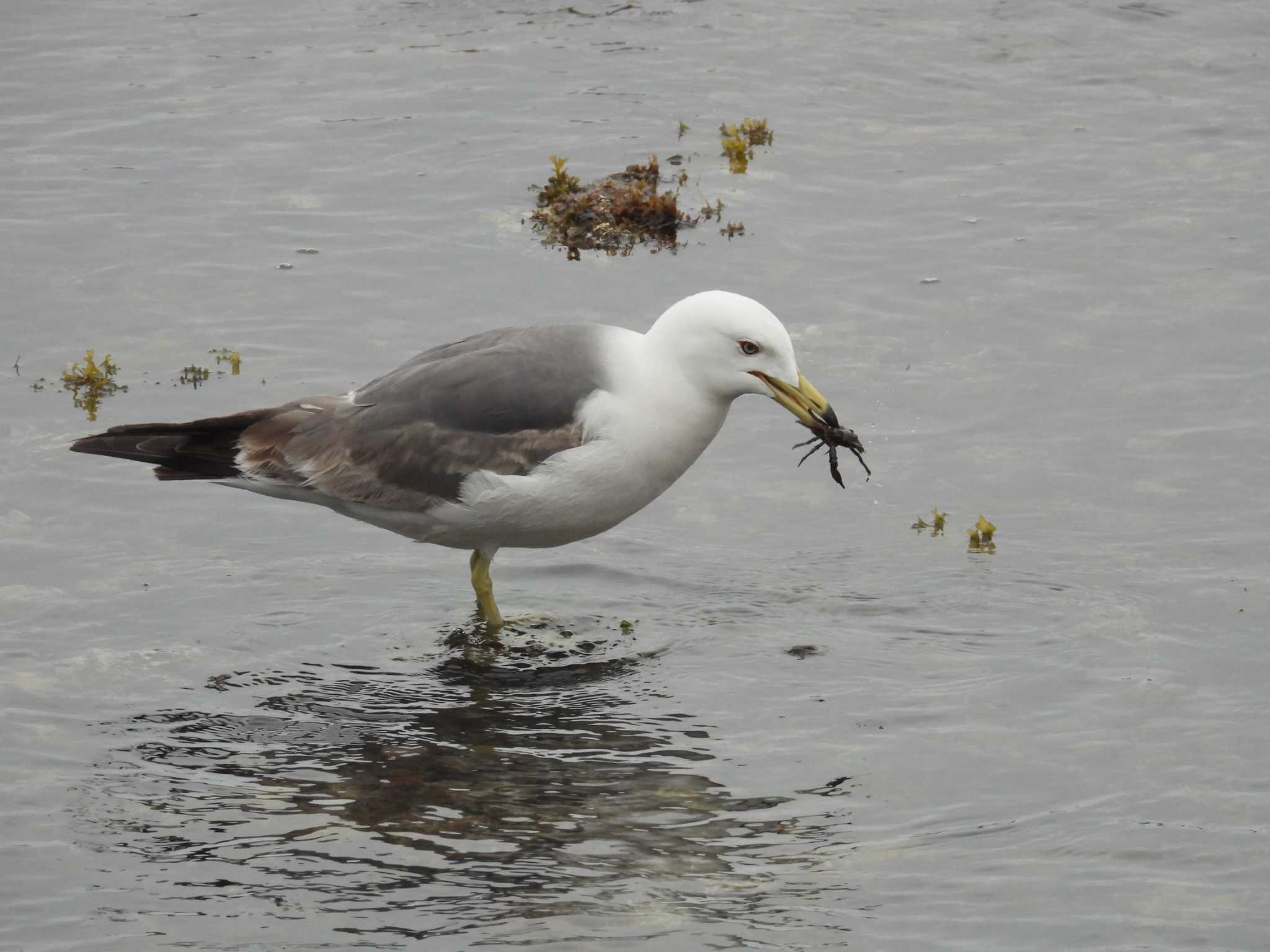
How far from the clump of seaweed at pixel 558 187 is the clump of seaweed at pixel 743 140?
140 cm

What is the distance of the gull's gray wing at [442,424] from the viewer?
810 cm

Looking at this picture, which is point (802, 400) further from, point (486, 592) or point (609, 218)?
point (609, 218)

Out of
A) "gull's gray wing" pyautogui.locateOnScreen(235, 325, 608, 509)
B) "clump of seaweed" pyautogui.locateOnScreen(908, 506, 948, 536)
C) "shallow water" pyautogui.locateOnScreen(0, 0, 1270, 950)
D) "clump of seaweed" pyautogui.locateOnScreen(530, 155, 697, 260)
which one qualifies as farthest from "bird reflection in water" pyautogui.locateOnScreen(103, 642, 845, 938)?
"clump of seaweed" pyautogui.locateOnScreen(530, 155, 697, 260)

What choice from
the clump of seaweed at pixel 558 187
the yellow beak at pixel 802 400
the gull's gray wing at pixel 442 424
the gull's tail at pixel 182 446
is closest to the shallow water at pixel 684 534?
the clump of seaweed at pixel 558 187

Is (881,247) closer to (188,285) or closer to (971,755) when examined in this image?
(188,285)

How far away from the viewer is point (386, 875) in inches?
251

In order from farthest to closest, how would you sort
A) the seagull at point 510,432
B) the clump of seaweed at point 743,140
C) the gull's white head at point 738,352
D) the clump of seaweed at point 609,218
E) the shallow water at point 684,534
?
the clump of seaweed at point 743,140
the clump of seaweed at point 609,218
the seagull at point 510,432
the gull's white head at point 738,352
the shallow water at point 684,534

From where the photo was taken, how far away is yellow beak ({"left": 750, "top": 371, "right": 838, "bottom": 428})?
791 cm

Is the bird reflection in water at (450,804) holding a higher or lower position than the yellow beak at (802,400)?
lower

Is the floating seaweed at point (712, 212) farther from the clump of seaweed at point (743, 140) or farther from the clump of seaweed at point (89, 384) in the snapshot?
the clump of seaweed at point (89, 384)

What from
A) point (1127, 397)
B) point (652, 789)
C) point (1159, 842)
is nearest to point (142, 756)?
point (652, 789)

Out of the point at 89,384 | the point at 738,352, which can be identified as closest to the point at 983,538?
the point at 738,352

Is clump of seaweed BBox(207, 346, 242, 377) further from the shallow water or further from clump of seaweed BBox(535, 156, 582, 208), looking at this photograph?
clump of seaweed BBox(535, 156, 582, 208)

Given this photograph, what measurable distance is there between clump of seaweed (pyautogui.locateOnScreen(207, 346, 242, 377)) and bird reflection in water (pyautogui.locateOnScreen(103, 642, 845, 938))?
312 centimetres
